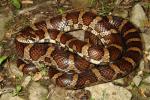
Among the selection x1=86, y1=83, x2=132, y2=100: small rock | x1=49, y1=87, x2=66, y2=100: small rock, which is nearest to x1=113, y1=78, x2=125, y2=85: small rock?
x1=86, y1=83, x2=132, y2=100: small rock

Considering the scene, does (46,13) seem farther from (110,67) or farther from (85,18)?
(110,67)

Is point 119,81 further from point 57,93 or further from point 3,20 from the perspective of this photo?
point 3,20

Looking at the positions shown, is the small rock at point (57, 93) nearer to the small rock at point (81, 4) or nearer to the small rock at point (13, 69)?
the small rock at point (13, 69)

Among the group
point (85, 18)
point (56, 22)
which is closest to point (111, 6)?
point (85, 18)

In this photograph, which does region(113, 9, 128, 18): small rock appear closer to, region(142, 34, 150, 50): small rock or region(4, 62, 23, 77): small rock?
region(142, 34, 150, 50): small rock

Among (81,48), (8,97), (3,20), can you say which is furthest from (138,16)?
(8,97)

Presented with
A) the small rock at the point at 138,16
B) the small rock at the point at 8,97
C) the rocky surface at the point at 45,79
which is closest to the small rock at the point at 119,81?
the rocky surface at the point at 45,79
